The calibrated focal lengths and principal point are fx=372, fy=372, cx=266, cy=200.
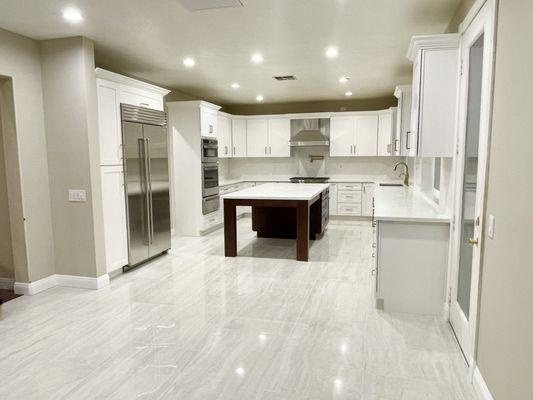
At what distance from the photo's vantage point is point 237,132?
8.42 m

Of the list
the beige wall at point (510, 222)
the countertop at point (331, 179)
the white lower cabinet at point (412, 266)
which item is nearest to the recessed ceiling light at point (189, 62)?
the white lower cabinet at point (412, 266)

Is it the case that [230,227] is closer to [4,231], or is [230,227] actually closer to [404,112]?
[4,231]

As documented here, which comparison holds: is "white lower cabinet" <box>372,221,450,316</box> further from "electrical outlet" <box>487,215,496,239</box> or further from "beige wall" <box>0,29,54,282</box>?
"beige wall" <box>0,29,54,282</box>

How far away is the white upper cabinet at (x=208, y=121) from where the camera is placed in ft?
21.2

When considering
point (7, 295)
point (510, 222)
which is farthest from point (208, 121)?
point (510, 222)

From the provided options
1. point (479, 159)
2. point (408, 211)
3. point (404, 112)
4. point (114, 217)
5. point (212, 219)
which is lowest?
point (212, 219)

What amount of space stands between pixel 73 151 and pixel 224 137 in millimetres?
4207

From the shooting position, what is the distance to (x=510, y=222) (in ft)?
5.74

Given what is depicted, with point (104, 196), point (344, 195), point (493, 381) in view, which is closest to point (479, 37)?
point (493, 381)

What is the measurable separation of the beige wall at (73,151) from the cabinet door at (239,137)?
15.3ft

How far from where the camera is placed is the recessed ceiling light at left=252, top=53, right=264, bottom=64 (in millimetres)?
4426

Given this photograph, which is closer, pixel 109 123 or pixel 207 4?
pixel 207 4

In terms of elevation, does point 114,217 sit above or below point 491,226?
below

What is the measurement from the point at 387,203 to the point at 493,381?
2345 millimetres
